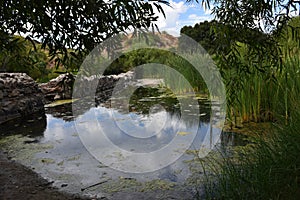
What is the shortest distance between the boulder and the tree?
13.3 feet

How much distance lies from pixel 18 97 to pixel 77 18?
478 cm

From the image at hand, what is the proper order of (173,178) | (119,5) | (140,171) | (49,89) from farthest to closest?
(49,89) → (140,171) → (173,178) → (119,5)

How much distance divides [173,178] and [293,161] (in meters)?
0.82

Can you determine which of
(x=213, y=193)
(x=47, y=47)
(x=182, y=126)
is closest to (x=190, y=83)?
(x=182, y=126)

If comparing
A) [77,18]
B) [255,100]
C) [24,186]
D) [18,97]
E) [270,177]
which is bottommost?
[24,186]

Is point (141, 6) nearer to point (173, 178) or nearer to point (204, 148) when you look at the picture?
point (173, 178)

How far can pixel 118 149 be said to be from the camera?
283 cm

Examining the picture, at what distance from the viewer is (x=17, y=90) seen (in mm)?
5293

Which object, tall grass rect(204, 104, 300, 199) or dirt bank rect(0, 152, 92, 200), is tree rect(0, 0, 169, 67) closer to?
tall grass rect(204, 104, 300, 199)

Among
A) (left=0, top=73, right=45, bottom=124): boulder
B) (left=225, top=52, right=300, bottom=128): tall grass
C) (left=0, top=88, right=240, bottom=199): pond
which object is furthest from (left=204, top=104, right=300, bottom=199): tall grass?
(left=0, top=73, right=45, bottom=124): boulder

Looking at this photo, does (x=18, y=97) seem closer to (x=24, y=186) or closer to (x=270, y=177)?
(x=24, y=186)

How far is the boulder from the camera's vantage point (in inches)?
194

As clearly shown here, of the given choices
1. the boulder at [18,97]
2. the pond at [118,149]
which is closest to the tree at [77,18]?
the pond at [118,149]

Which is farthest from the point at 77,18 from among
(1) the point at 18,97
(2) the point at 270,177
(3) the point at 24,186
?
(1) the point at 18,97
